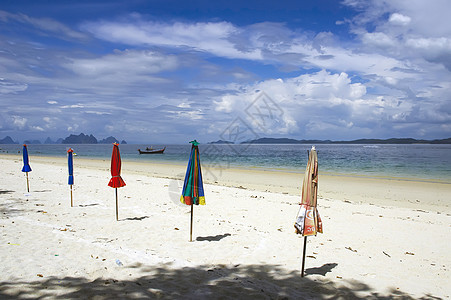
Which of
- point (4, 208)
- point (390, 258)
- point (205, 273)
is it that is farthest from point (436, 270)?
point (4, 208)

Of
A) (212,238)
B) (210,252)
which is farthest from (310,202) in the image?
(212,238)

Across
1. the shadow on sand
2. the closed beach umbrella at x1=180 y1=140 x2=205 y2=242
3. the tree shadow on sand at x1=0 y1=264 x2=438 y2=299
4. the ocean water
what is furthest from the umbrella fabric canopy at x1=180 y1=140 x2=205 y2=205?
the ocean water

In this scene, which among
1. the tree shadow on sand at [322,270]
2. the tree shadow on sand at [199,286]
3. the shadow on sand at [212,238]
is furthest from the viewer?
the shadow on sand at [212,238]

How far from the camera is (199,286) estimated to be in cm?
457

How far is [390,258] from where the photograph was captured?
640 centimetres

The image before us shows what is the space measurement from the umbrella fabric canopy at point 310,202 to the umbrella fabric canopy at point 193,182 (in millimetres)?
2726

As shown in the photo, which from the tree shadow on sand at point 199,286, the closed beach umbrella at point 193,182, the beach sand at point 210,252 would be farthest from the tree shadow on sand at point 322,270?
the closed beach umbrella at point 193,182

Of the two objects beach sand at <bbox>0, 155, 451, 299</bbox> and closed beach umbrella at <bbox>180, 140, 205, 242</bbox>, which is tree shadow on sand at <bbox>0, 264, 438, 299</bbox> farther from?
closed beach umbrella at <bbox>180, 140, 205, 242</bbox>

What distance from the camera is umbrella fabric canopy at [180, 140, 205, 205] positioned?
264 inches

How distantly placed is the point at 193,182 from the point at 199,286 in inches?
106

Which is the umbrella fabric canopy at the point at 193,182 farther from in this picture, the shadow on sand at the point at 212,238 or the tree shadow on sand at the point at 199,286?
the tree shadow on sand at the point at 199,286

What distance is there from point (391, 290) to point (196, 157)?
4590mm

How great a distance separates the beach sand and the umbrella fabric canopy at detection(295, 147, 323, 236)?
3.24ft

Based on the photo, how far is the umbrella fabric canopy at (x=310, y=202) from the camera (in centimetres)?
471
